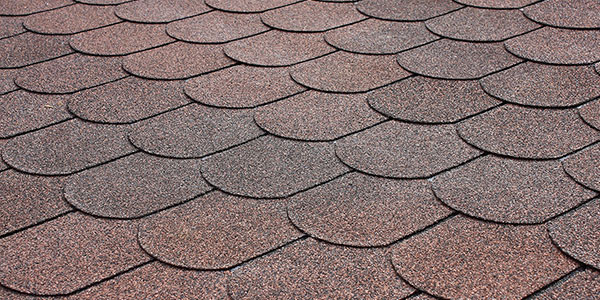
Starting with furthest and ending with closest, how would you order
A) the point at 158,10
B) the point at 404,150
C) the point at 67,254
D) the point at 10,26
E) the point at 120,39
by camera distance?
the point at 158,10 → the point at 10,26 → the point at 120,39 → the point at 404,150 → the point at 67,254

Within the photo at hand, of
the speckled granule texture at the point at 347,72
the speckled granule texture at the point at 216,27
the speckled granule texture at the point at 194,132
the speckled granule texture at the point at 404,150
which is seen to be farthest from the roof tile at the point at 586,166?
the speckled granule texture at the point at 216,27

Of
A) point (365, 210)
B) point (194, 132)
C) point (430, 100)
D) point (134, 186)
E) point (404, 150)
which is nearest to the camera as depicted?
point (365, 210)

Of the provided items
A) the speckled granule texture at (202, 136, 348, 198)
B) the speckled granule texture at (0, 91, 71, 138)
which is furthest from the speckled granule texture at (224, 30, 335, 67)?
the speckled granule texture at (0, 91, 71, 138)

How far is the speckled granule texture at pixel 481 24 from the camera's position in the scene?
2398 mm

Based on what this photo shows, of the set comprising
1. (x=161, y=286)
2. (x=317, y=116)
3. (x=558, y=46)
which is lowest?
(x=161, y=286)

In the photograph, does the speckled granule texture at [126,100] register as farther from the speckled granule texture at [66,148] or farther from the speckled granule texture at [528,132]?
the speckled granule texture at [528,132]

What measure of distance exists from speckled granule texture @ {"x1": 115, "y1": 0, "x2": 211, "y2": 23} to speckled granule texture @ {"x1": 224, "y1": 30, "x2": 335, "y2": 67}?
36 centimetres

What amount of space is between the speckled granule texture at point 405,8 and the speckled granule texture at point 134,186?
1123 mm

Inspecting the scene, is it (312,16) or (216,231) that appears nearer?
(216,231)

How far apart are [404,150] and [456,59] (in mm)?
576

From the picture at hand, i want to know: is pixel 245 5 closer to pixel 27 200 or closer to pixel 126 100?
pixel 126 100

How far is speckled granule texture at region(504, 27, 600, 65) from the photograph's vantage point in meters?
2.23

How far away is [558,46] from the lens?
230cm

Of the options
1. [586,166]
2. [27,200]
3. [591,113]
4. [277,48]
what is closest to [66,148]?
[27,200]
